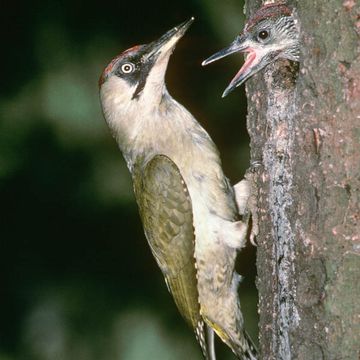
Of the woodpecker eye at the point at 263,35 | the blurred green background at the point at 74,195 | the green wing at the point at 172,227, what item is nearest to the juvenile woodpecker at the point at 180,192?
the green wing at the point at 172,227

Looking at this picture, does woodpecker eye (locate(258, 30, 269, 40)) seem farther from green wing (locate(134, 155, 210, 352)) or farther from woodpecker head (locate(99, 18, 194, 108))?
green wing (locate(134, 155, 210, 352))

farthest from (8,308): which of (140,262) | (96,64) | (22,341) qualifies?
(96,64)

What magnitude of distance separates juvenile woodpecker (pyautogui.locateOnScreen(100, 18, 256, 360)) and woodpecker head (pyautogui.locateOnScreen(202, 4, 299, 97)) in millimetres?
342

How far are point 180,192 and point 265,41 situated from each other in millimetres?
902

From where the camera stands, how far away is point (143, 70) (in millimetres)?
4031

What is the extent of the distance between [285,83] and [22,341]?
3968mm

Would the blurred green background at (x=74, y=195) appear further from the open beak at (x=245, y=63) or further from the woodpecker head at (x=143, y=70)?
the open beak at (x=245, y=63)

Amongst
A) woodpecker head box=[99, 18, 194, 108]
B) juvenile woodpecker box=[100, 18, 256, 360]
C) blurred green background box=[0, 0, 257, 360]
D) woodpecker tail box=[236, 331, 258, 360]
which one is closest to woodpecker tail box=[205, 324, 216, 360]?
juvenile woodpecker box=[100, 18, 256, 360]

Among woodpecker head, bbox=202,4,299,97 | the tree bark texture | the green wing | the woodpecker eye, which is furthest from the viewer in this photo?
the green wing

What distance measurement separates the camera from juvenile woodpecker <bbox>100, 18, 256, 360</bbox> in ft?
12.8

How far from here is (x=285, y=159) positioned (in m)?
3.20

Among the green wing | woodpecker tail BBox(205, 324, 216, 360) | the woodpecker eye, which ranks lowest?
woodpecker tail BBox(205, 324, 216, 360)

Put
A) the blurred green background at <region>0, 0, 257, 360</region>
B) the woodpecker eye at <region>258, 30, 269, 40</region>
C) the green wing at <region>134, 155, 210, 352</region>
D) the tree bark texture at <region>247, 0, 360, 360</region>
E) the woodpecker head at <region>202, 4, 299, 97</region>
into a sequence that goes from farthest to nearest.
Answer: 1. the blurred green background at <region>0, 0, 257, 360</region>
2. the green wing at <region>134, 155, 210, 352</region>
3. the woodpecker eye at <region>258, 30, 269, 40</region>
4. the woodpecker head at <region>202, 4, 299, 97</region>
5. the tree bark texture at <region>247, 0, 360, 360</region>

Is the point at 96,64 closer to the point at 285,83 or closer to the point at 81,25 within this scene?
the point at 81,25
